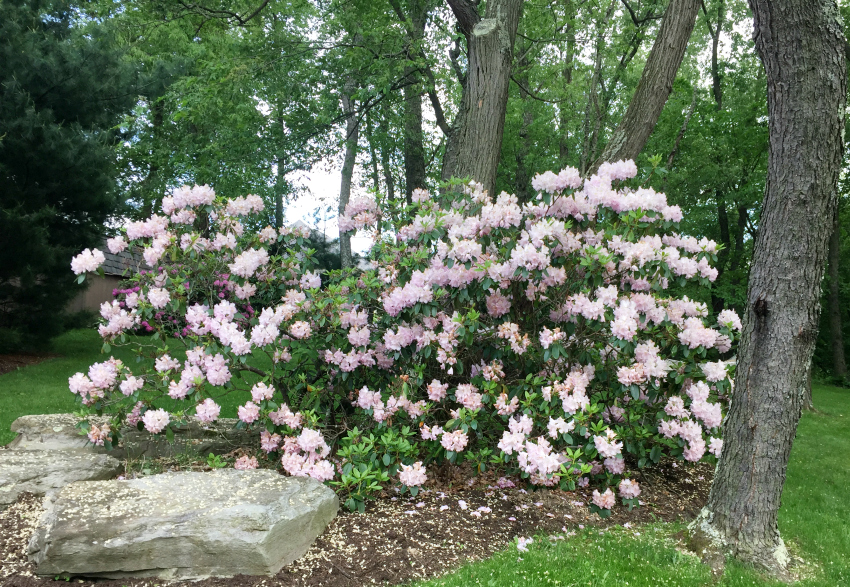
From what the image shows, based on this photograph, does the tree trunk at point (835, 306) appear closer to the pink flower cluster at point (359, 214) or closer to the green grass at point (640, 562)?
the green grass at point (640, 562)

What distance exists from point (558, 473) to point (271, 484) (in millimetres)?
1752

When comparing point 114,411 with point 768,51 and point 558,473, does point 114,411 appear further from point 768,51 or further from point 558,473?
point 768,51

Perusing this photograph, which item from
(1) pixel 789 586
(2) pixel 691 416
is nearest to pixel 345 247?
(2) pixel 691 416

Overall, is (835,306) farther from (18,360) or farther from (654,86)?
(18,360)

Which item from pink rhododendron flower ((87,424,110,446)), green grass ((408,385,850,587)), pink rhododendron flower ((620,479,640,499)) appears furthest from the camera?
pink rhododendron flower ((87,424,110,446))

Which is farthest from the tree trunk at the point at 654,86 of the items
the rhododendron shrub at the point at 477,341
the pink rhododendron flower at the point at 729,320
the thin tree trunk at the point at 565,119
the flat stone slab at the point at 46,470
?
the thin tree trunk at the point at 565,119

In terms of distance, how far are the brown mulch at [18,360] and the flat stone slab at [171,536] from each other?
9146 mm

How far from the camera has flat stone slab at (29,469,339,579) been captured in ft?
10.7

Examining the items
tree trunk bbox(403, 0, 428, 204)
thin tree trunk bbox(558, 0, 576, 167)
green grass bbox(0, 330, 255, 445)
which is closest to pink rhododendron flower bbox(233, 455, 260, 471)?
green grass bbox(0, 330, 255, 445)

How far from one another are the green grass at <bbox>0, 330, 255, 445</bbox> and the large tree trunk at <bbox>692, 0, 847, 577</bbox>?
183 inches

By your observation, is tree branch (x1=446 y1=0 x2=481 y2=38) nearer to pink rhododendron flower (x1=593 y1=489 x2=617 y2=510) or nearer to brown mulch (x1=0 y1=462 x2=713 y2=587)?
brown mulch (x1=0 y1=462 x2=713 y2=587)

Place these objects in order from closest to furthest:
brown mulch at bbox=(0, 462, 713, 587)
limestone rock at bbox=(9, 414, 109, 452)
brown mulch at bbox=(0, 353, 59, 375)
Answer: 1. brown mulch at bbox=(0, 462, 713, 587)
2. limestone rock at bbox=(9, 414, 109, 452)
3. brown mulch at bbox=(0, 353, 59, 375)

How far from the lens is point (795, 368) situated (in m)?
3.43

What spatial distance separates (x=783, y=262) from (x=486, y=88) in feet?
12.3
